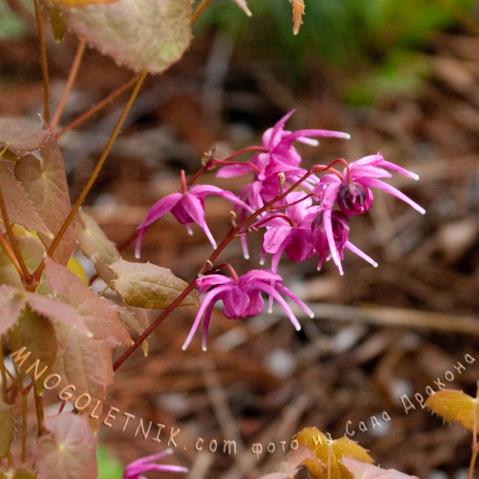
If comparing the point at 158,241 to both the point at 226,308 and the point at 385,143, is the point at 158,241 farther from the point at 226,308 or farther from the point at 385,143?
the point at 226,308

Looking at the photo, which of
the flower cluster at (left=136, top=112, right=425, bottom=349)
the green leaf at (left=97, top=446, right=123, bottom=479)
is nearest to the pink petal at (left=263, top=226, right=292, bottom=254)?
the flower cluster at (left=136, top=112, right=425, bottom=349)

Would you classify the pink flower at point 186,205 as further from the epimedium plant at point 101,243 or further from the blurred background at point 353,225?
the blurred background at point 353,225

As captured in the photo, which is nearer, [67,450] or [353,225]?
[67,450]

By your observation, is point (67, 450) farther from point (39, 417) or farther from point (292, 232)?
point (292, 232)

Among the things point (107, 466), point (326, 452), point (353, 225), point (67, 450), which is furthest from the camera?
point (353, 225)

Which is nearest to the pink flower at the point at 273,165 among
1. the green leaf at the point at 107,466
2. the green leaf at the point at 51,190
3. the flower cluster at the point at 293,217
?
the flower cluster at the point at 293,217

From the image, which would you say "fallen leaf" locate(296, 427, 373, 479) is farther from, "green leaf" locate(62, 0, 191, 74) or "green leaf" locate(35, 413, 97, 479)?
"green leaf" locate(62, 0, 191, 74)

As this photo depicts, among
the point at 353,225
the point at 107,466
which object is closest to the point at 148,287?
the point at 107,466
